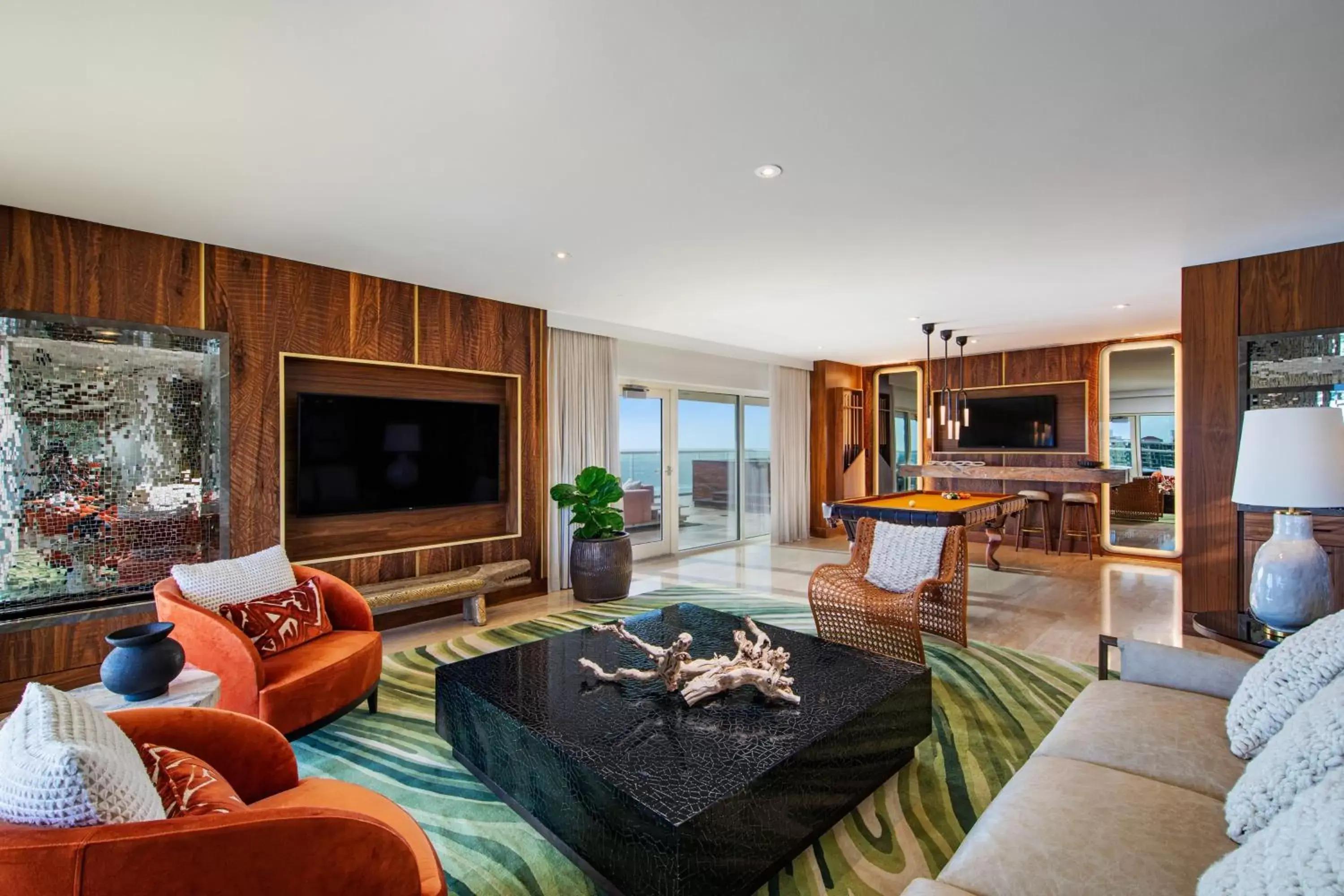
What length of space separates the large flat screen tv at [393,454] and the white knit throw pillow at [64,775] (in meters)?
3.30

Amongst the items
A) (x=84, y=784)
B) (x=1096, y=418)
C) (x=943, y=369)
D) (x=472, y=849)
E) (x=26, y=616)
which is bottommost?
(x=472, y=849)

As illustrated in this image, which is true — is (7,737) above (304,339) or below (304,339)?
below

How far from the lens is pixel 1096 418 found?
749 centimetres

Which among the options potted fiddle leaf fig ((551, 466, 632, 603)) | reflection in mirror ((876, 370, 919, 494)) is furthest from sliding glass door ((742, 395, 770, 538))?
potted fiddle leaf fig ((551, 466, 632, 603))

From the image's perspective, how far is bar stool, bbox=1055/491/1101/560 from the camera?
7.11 metres

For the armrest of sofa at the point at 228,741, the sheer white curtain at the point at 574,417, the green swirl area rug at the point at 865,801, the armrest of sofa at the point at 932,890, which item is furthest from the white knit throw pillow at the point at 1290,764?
the sheer white curtain at the point at 574,417

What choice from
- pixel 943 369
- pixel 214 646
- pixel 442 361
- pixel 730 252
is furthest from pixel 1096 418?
pixel 214 646

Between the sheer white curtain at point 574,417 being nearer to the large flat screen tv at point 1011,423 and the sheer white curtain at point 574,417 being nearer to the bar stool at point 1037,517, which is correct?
the large flat screen tv at point 1011,423

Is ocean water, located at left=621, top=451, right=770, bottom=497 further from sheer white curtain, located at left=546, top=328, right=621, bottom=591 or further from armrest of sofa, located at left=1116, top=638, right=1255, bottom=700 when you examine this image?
armrest of sofa, located at left=1116, top=638, right=1255, bottom=700

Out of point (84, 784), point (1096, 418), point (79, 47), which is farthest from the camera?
point (1096, 418)

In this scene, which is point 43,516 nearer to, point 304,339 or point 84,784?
point 304,339

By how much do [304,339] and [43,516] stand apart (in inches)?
63.1

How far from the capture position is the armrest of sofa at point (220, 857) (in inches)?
37.5

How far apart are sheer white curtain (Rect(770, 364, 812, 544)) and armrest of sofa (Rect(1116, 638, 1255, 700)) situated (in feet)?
20.1
